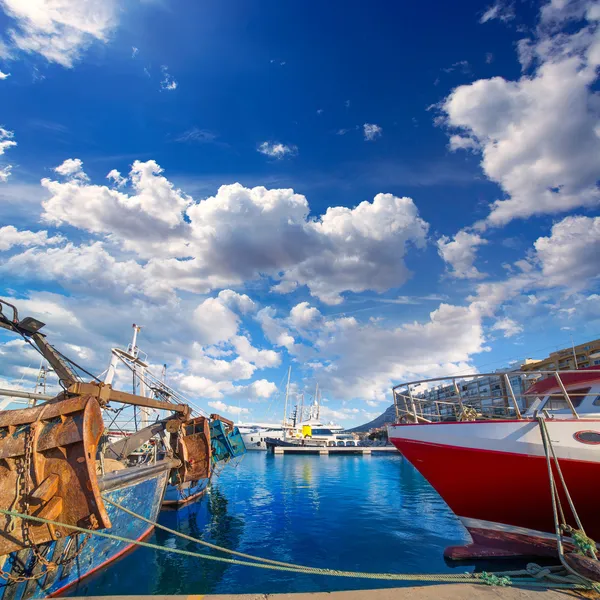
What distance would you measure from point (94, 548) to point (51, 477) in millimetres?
6097

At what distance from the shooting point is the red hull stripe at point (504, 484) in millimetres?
9086

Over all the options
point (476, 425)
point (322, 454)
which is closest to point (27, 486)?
point (476, 425)

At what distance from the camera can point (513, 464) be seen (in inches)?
374

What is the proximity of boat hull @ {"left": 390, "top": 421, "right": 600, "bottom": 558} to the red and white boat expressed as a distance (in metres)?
0.02

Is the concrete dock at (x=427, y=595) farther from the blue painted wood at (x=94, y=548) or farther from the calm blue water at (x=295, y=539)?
the calm blue water at (x=295, y=539)

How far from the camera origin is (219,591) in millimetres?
9297

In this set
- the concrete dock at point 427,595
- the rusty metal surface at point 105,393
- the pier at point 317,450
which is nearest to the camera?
the concrete dock at point 427,595

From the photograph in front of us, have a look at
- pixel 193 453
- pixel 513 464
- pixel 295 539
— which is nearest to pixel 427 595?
pixel 513 464

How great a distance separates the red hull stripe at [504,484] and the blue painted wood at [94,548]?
8985 millimetres

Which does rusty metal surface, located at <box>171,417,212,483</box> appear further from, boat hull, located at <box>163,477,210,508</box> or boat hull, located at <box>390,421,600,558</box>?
boat hull, located at <box>390,421,600,558</box>

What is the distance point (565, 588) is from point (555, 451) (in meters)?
5.06

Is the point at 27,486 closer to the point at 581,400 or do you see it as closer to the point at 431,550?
the point at 431,550

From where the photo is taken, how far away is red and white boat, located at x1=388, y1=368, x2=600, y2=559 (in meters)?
9.08

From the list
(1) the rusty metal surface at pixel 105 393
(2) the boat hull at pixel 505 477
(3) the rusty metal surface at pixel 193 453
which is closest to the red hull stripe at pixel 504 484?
(2) the boat hull at pixel 505 477
